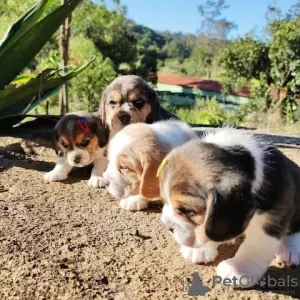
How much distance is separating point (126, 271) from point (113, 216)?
3.03 feet

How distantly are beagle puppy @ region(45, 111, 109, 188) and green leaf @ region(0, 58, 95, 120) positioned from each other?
1.70m

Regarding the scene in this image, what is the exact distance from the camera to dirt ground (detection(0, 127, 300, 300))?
2.48m

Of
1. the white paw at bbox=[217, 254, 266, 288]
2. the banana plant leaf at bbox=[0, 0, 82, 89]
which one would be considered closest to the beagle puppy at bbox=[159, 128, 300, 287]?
the white paw at bbox=[217, 254, 266, 288]

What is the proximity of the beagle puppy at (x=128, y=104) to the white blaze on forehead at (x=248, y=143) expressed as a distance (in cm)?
178

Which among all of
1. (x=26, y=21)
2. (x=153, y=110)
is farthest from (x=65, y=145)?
(x=26, y=21)

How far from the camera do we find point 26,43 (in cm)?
654

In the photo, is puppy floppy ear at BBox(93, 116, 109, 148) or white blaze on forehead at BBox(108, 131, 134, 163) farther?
puppy floppy ear at BBox(93, 116, 109, 148)

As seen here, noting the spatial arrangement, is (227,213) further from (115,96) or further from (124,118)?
(115,96)

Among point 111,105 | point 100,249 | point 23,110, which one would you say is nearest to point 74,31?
point 23,110

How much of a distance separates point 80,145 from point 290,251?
225 cm

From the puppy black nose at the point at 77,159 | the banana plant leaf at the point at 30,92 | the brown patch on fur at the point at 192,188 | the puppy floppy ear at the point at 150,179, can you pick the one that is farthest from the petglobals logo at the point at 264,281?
the banana plant leaf at the point at 30,92

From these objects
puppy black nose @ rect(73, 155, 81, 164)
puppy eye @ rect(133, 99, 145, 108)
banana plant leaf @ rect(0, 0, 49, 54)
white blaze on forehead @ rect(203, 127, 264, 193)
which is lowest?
puppy black nose @ rect(73, 155, 81, 164)

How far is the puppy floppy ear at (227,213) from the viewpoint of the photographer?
224cm

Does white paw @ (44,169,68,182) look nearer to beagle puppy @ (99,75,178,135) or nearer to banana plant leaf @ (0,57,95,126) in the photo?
beagle puppy @ (99,75,178,135)
